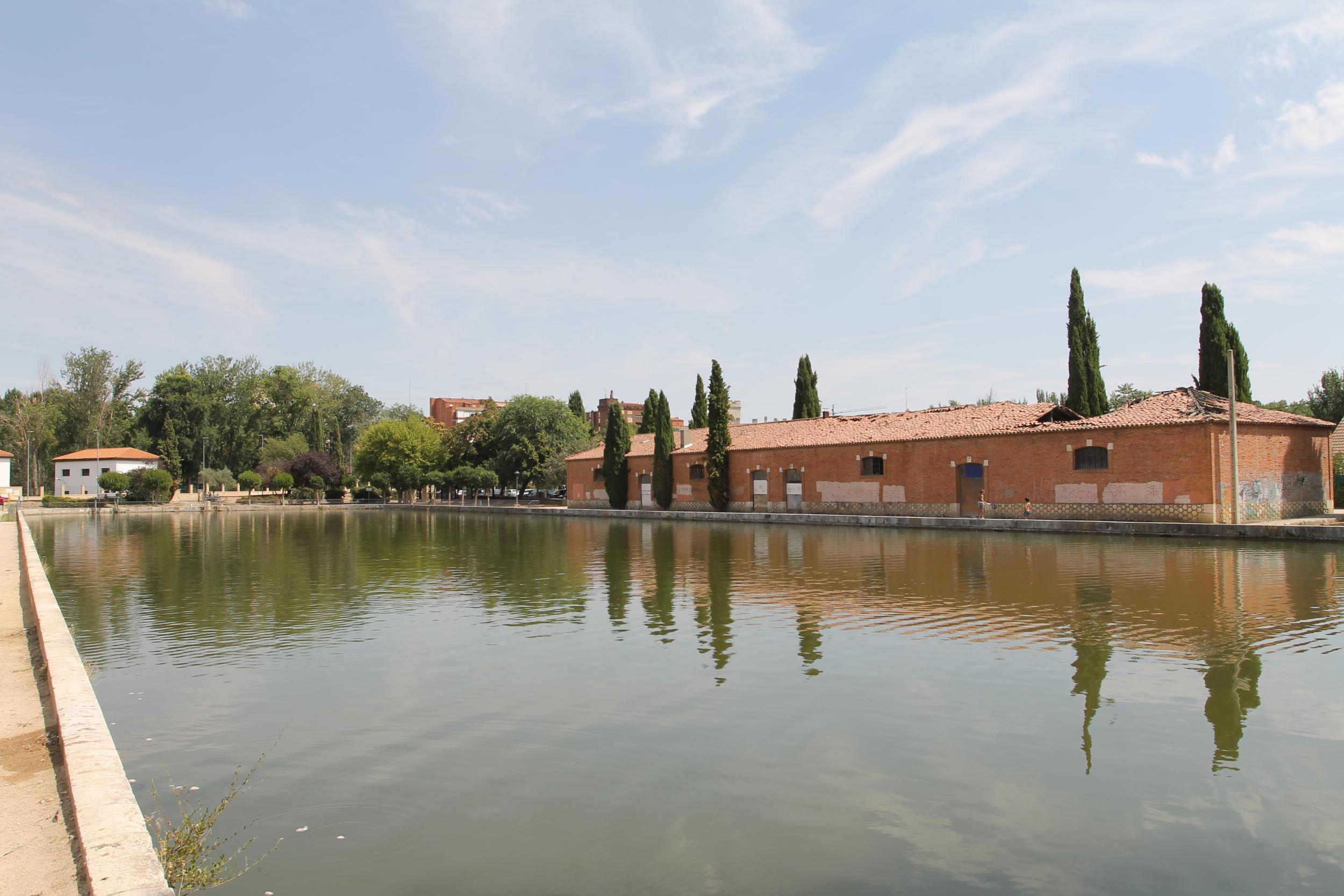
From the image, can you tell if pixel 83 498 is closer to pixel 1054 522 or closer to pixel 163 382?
pixel 163 382

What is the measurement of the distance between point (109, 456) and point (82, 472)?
2.21 metres

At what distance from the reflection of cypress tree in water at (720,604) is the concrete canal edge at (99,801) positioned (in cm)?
462

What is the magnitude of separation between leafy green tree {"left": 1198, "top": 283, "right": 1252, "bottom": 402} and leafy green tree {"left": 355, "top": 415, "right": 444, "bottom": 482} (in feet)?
151

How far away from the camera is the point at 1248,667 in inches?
312

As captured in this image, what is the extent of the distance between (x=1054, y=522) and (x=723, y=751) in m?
23.5

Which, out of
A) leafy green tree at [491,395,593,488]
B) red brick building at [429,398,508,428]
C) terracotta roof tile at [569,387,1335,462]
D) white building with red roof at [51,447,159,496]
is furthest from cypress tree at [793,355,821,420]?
red brick building at [429,398,508,428]

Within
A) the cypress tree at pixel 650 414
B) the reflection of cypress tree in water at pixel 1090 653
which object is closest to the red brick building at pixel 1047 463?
the cypress tree at pixel 650 414

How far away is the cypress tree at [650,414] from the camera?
153ft

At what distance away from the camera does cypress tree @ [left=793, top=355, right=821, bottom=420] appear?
45938 millimetres

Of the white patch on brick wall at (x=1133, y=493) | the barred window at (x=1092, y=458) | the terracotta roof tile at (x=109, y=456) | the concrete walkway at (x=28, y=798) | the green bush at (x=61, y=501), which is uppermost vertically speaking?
the terracotta roof tile at (x=109, y=456)

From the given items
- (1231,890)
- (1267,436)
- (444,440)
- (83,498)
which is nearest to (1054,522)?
(1267,436)

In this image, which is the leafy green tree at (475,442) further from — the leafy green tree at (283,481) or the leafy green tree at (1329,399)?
the leafy green tree at (1329,399)

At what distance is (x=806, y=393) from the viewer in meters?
46.0

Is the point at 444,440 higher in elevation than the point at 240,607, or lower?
higher
